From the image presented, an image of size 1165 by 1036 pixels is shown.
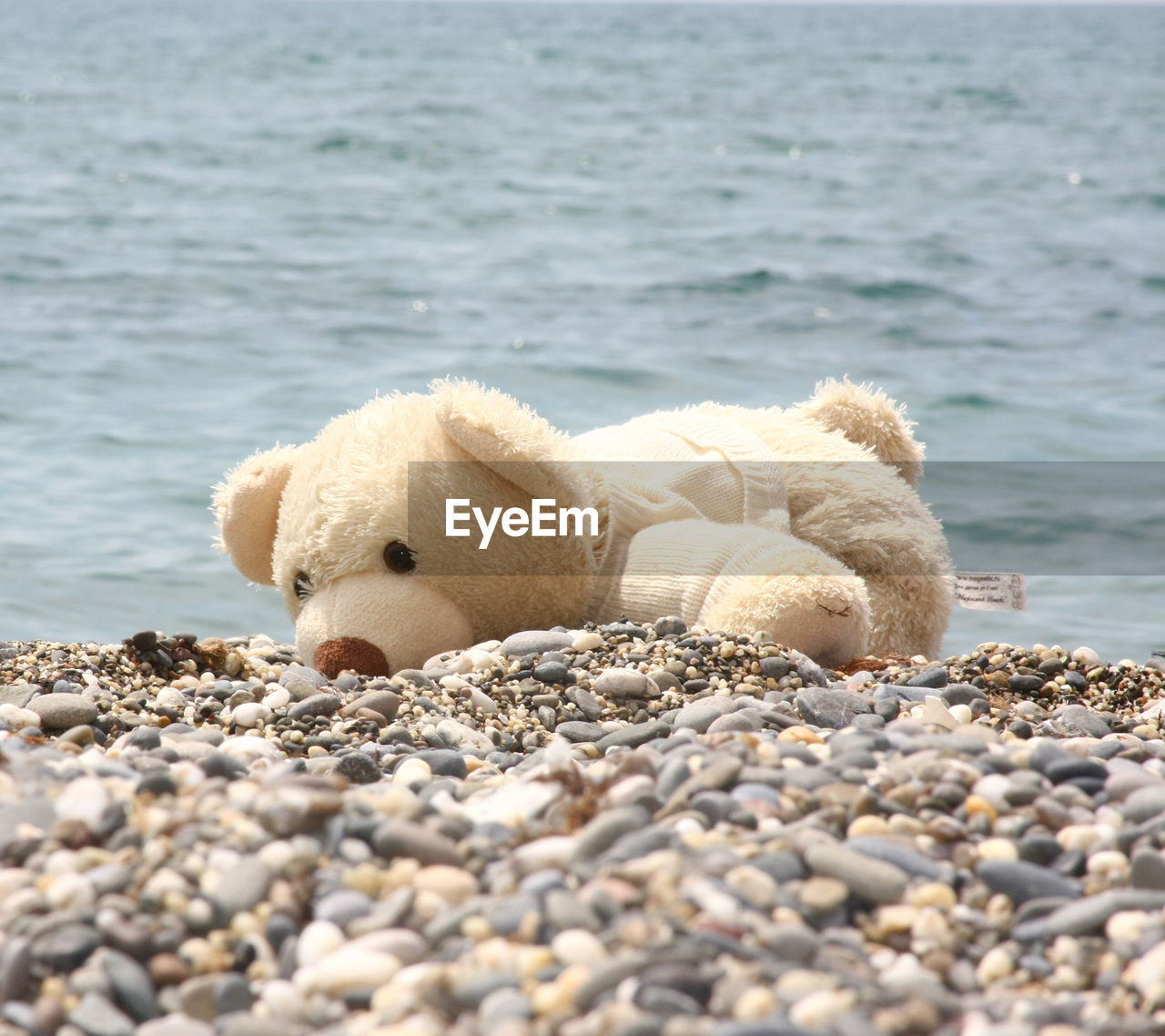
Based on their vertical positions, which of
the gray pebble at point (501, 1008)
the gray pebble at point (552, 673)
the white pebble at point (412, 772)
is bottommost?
the gray pebble at point (552, 673)

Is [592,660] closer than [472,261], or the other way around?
[592,660]

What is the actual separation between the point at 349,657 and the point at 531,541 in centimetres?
52

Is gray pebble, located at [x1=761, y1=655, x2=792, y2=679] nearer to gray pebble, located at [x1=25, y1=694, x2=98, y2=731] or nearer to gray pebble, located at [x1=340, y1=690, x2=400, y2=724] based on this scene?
gray pebble, located at [x1=340, y1=690, x2=400, y2=724]

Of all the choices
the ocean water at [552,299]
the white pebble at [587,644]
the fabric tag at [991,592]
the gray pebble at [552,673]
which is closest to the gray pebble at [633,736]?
the gray pebble at [552,673]

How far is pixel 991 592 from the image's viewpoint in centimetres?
368

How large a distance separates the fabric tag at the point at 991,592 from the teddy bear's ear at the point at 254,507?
194 centimetres

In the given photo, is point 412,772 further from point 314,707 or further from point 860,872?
point 860,872

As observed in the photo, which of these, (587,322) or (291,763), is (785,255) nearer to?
(587,322)

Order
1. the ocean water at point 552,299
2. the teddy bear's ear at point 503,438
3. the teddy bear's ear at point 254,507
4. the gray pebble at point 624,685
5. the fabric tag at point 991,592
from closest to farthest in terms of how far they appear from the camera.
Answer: the gray pebble at point 624,685 < the teddy bear's ear at point 503,438 < the teddy bear's ear at point 254,507 < the fabric tag at point 991,592 < the ocean water at point 552,299

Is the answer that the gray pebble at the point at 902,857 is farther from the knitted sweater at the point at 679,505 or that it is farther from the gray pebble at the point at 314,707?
the knitted sweater at the point at 679,505

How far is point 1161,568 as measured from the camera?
5645 millimetres

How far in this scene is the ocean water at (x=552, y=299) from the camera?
19.5ft

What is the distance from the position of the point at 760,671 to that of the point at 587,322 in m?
7.08

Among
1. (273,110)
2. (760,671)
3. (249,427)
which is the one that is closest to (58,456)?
(249,427)
